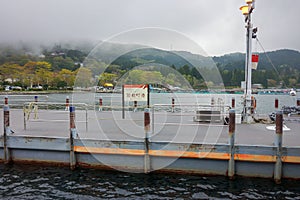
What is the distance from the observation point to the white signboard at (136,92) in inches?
402

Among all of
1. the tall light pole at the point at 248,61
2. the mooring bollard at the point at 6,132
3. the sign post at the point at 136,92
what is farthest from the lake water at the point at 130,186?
the tall light pole at the point at 248,61

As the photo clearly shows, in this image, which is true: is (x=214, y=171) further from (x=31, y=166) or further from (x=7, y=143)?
(x=7, y=143)

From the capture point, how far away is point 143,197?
6.05 meters

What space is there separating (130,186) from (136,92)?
4.49 metres

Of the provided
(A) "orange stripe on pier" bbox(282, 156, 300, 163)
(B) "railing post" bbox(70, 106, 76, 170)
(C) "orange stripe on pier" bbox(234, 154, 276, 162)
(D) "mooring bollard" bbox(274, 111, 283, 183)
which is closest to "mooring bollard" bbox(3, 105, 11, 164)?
(B) "railing post" bbox(70, 106, 76, 170)

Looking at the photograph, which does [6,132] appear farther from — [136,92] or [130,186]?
[136,92]

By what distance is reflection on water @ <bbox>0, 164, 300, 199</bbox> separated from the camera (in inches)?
239

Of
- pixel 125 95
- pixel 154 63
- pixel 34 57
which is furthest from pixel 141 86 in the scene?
pixel 34 57

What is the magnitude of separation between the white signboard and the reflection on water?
377cm

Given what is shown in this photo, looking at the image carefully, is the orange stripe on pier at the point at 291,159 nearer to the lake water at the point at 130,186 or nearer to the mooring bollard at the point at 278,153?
the mooring bollard at the point at 278,153

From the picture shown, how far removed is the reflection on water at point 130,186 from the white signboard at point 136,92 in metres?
3.77

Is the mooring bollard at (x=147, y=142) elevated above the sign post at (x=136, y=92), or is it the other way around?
the sign post at (x=136, y=92)

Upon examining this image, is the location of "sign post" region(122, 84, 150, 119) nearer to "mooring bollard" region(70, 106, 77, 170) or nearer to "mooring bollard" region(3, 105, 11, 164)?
"mooring bollard" region(70, 106, 77, 170)

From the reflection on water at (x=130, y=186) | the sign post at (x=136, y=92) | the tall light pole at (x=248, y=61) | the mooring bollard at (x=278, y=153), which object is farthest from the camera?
the sign post at (x=136, y=92)
